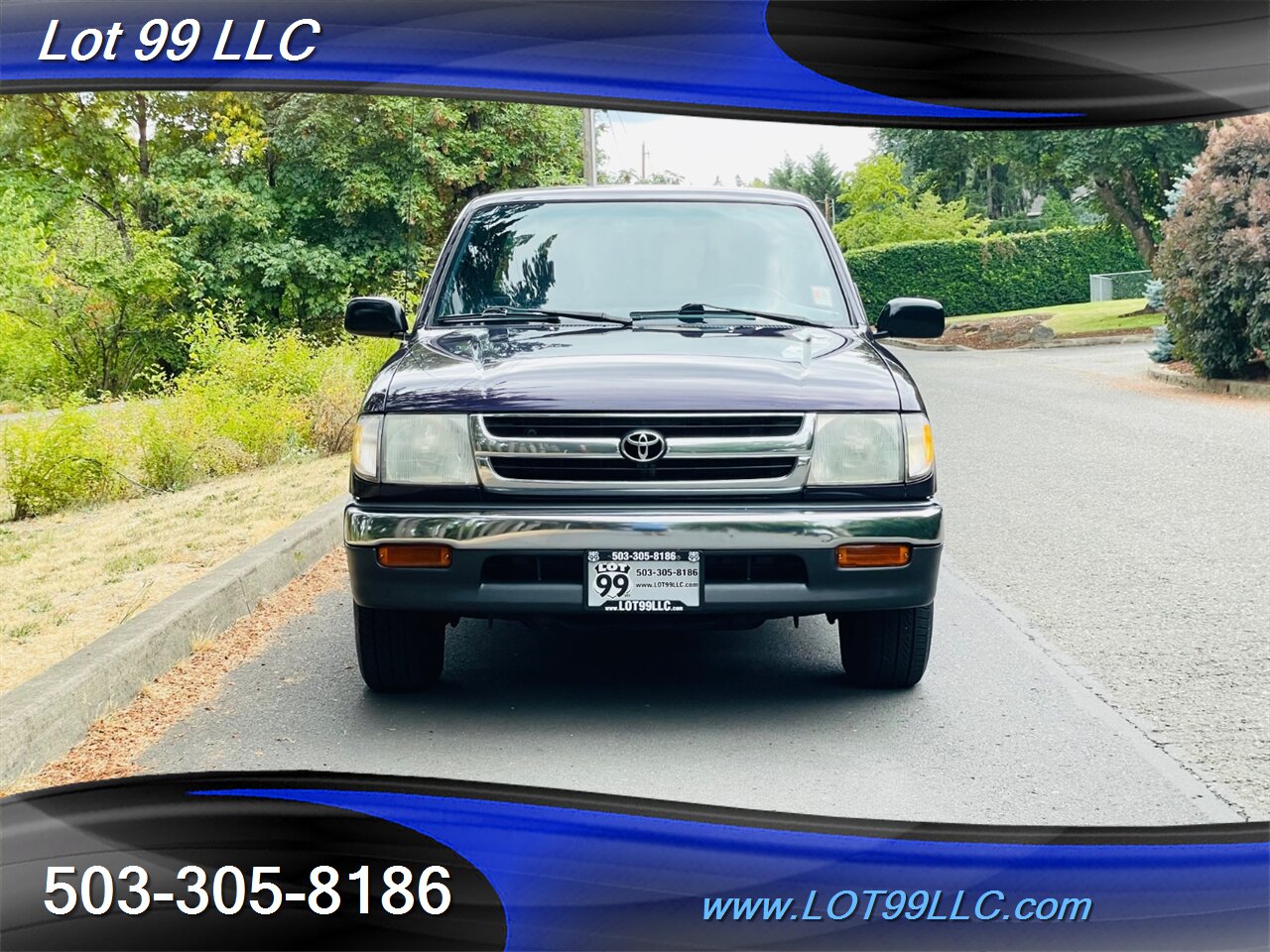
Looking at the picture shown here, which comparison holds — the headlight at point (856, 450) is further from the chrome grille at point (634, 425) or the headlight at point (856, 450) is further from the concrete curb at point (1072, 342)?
the concrete curb at point (1072, 342)

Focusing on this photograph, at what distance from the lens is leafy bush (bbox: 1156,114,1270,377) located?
19.0 meters

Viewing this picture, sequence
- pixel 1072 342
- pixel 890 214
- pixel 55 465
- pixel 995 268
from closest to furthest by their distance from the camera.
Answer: pixel 55 465, pixel 1072 342, pixel 995 268, pixel 890 214

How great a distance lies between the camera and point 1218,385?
794 inches

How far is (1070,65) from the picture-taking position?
7.37 metres

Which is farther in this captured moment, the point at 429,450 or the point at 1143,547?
the point at 1143,547

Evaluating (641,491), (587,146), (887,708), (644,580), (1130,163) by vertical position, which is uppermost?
(587,146)

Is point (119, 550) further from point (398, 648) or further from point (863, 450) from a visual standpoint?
point (863, 450)

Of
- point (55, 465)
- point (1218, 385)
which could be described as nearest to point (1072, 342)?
point (1218, 385)

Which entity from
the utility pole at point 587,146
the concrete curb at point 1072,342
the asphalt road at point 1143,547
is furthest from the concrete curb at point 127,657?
the concrete curb at point 1072,342

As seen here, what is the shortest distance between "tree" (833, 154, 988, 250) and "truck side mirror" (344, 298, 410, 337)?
196 ft

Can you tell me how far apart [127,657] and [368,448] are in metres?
1.42

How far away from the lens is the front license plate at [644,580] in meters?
4.71

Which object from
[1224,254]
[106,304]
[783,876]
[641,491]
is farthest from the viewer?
[106,304]

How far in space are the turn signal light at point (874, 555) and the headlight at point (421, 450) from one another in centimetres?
127
